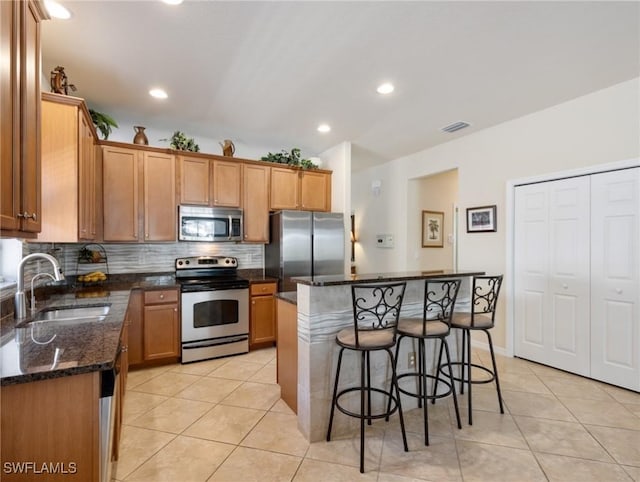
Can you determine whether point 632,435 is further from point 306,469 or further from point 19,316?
point 19,316

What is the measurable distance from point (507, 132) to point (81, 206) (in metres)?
4.42

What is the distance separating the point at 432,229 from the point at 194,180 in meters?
3.80

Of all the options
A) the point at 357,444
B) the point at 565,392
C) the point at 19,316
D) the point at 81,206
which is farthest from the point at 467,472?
the point at 81,206

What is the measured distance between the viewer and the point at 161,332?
3506 millimetres

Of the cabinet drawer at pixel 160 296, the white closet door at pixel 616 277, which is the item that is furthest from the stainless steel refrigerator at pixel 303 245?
the white closet door at pixel 616 277

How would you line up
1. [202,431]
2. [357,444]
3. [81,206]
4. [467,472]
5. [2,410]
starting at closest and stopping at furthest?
[2,410], [467,472], [357,444], [202,431], [81,206]

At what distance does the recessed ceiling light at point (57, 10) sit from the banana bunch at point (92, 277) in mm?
2412

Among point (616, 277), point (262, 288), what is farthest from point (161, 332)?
point (616, 277)

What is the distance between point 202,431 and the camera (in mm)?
2314

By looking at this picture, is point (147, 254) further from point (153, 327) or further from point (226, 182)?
point (226, 182)

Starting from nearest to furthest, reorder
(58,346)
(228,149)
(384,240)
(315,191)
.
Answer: (58,346) → (228,149) → (315,191) → (384,240)

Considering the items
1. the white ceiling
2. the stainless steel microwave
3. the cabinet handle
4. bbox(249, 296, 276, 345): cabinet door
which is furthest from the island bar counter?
the stainless steel microwave

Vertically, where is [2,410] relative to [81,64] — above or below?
below

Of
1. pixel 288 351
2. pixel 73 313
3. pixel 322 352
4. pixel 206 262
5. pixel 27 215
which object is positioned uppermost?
pixel 27 215
